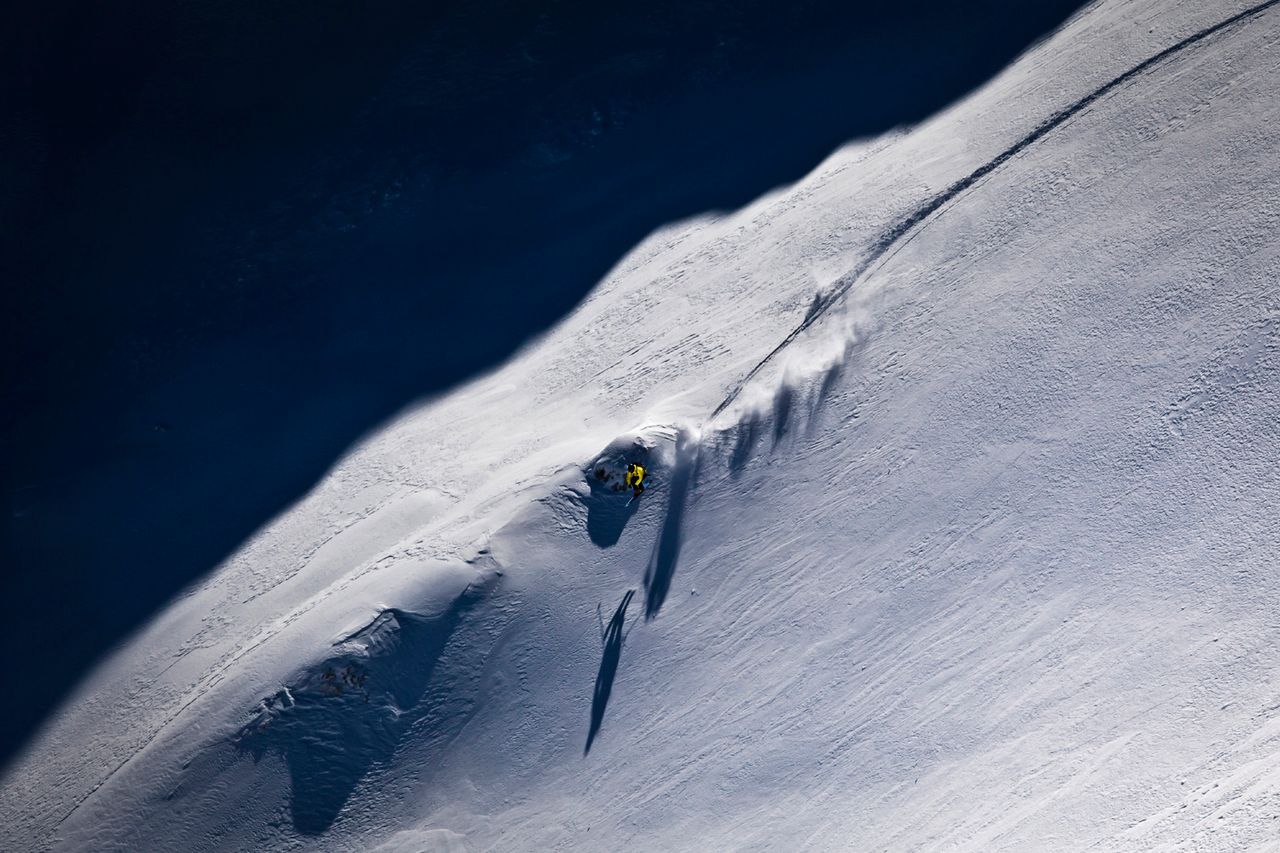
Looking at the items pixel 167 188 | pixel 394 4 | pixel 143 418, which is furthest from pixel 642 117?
pixel 143 418

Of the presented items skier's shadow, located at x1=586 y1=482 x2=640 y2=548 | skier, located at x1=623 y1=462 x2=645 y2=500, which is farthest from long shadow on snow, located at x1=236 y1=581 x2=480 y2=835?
skier, located at x1=623 y1=462 x2=645 y2=500

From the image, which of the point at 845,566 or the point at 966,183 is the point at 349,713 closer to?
the point at 845,566

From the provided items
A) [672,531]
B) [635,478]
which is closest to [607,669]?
[672,531]

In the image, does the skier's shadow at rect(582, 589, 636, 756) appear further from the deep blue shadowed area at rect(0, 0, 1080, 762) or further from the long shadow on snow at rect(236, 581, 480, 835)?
the deep blue shadowed area at rect(0, 0, 1080, 762)

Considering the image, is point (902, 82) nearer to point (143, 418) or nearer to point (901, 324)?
point (901, 324)

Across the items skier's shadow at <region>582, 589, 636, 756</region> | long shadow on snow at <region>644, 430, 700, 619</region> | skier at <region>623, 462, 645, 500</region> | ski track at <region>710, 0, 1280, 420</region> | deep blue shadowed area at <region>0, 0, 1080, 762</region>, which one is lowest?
skier's shadow at <region>582, 589, 636, 756</region>

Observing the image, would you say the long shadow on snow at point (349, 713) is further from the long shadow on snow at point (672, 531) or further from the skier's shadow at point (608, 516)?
the long shadow on snow at point (672, 531)
